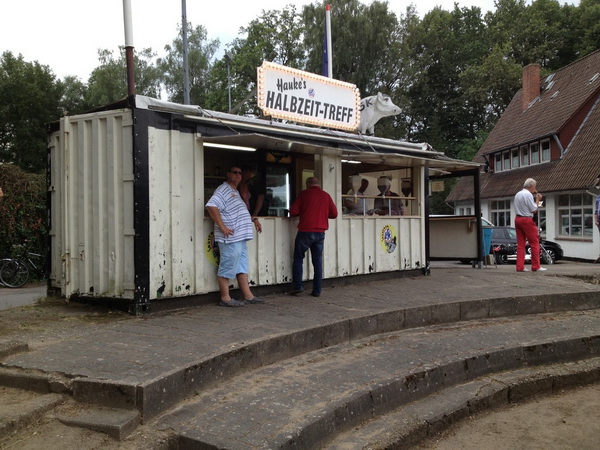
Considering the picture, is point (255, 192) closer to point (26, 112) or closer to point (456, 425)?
point (456, 425)

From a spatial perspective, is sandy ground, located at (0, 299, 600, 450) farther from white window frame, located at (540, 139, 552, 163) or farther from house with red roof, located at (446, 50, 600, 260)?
white window frame, located at (540, 139, 552, 163)

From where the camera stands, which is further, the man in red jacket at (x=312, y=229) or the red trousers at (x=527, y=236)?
the red trousers at (x=527, y=236)

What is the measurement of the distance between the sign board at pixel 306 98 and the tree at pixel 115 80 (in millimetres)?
36163

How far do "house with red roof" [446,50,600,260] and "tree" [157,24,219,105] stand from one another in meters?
25.3

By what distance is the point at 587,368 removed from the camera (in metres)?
5.70

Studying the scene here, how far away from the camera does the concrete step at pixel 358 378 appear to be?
351 centimetres

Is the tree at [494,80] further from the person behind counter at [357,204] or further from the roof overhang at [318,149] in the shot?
the person behind counter at [357,204]

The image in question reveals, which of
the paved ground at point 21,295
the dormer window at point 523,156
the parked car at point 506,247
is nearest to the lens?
the paved ground at point 21,295

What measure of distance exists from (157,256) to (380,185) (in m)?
4.93

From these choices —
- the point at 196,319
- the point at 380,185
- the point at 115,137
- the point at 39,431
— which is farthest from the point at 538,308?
the point at 39,431

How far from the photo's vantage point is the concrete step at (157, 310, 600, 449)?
3510 mm

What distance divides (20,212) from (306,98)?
8.88m

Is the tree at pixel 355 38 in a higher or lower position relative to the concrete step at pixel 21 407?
higher

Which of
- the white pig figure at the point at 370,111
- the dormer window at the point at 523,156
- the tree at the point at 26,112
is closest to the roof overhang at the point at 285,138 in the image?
the white pig figure at the point at 370,111
